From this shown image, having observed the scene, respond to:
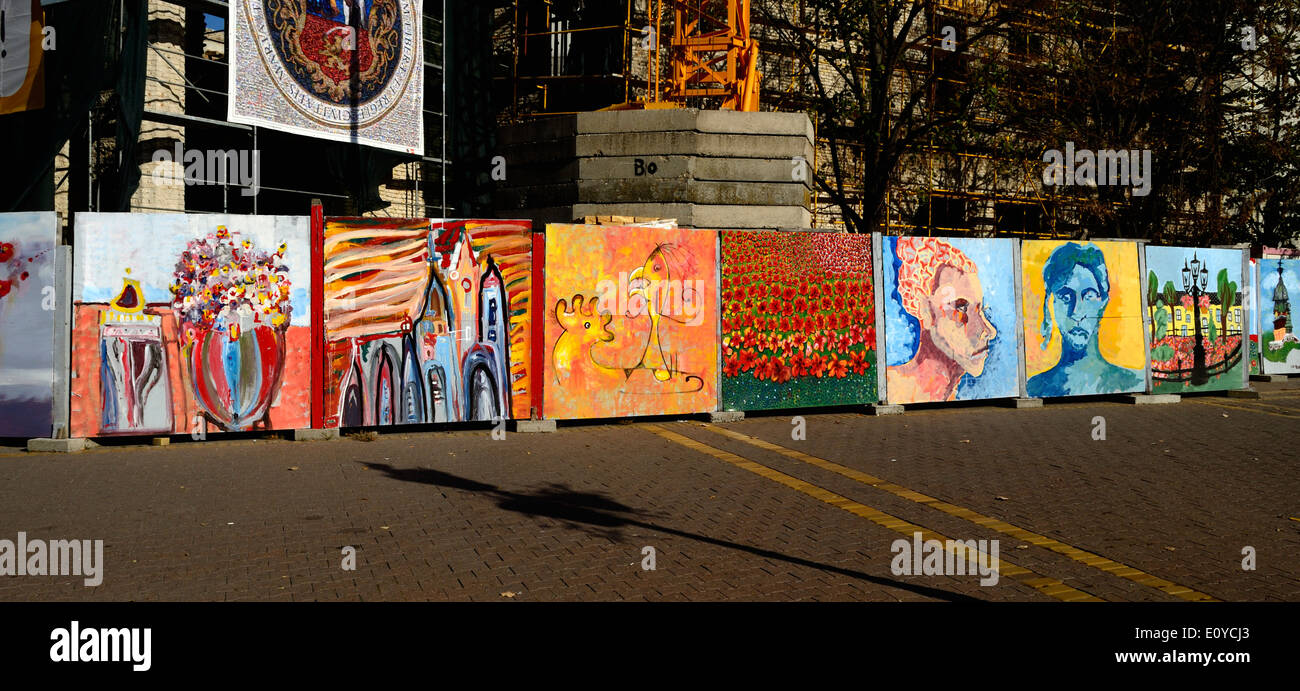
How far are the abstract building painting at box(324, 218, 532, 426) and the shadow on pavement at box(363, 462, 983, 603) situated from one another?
66.8 inches

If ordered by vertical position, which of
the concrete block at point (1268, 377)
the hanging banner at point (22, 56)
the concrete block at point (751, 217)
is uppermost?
the hanging banner at point (22, 56)

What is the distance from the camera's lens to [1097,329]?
1348 centimetres

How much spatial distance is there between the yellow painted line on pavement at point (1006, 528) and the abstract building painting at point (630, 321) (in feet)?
5.23

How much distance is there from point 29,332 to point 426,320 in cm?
352

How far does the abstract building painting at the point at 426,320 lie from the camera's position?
9.98m

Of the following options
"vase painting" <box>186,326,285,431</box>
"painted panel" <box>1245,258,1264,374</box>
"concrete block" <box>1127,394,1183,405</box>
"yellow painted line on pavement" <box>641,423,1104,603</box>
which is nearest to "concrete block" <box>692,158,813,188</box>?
"concrete block" <box>1127,394,1183,405</box>

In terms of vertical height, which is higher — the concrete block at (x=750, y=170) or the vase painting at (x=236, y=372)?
the concrete block at (x=750, y=170)

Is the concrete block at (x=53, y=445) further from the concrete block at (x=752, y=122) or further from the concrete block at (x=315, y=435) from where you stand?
the concrete block at (x=752, y=122)

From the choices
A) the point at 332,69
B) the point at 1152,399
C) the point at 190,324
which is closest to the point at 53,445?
the point at 190,324

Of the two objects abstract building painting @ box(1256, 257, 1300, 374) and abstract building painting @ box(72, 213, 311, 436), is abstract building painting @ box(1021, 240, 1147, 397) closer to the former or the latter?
abstract building painting @ box(1256, 257, 1300, 374)

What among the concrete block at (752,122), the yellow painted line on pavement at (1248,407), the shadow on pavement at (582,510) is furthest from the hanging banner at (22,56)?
the yellow painted line on pavement at (1248,407)

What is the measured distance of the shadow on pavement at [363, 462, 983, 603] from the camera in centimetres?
542

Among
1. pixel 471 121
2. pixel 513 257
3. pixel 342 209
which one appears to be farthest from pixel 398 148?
pixel 513 257

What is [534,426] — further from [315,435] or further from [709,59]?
[709,59]
